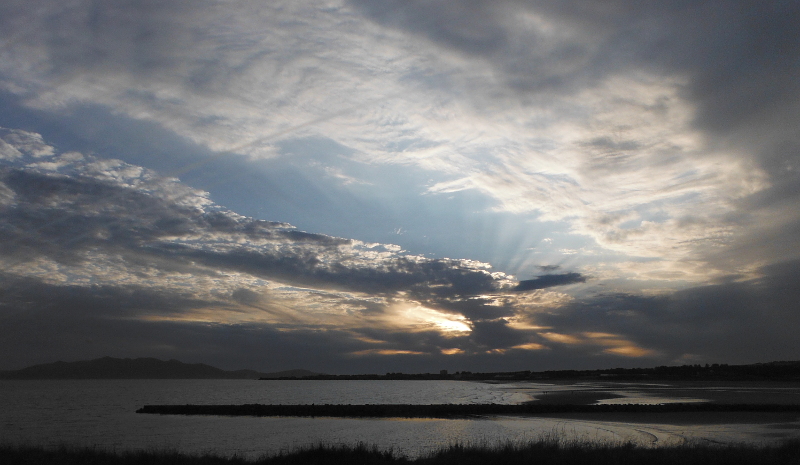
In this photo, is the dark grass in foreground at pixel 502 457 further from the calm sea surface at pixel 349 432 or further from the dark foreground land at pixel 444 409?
the dark foreground land at pixel 444 409

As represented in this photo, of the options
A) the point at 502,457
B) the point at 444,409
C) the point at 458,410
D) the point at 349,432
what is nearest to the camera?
the point at 502,457

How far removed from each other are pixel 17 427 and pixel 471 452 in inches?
1659

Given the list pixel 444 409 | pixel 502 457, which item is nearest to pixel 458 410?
pixel 444 409

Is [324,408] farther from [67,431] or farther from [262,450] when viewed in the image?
[262,450]

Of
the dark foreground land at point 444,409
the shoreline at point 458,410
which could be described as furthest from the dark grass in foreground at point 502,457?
the dark foreground land at point 444,409

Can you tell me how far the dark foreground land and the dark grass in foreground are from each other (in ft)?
89.5

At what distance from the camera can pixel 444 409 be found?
4862 cm

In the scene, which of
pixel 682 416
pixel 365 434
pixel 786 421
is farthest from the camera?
pixel 682 416

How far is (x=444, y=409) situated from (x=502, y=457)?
32.2 meters

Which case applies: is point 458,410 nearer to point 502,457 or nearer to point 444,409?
point 444,409

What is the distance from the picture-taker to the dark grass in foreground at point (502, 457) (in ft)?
55.2

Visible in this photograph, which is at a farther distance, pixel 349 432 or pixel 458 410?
pixel 458 410

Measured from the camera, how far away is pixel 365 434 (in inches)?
1303

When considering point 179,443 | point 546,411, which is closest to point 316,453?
point 179,443
